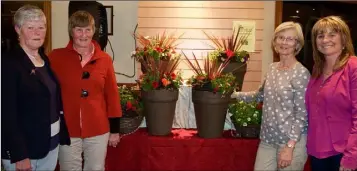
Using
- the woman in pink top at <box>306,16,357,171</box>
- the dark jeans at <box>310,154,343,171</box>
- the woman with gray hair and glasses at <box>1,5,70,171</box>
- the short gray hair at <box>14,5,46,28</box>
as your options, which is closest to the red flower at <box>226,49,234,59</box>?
the woman in pink top at <box>306,16,357,171</box>

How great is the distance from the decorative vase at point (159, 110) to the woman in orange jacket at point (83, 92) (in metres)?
0.58

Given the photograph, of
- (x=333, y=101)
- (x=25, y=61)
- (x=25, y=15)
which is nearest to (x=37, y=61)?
(x=25, y=61)

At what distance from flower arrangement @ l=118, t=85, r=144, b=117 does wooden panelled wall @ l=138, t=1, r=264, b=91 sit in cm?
146

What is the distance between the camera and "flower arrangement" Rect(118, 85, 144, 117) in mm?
3061

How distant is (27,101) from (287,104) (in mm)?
1361

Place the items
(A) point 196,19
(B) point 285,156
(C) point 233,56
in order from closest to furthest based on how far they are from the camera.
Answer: (B) point 285,156, (C) point 233,56, (A) point 196,19

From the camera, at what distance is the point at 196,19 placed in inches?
182

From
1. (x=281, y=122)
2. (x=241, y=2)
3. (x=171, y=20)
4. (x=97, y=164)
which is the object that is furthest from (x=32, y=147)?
(x=241, y=2)

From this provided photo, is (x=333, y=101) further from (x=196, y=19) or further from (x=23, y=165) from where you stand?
(x=196, y=19)

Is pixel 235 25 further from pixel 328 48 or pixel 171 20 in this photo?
pixel 328 48

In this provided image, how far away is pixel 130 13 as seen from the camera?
4648 mm

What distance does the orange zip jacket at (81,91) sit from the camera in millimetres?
2361

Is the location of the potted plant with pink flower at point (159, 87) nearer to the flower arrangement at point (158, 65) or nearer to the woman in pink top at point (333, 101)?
the flower arrangement at point (158, 65)

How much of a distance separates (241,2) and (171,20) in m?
0.82
